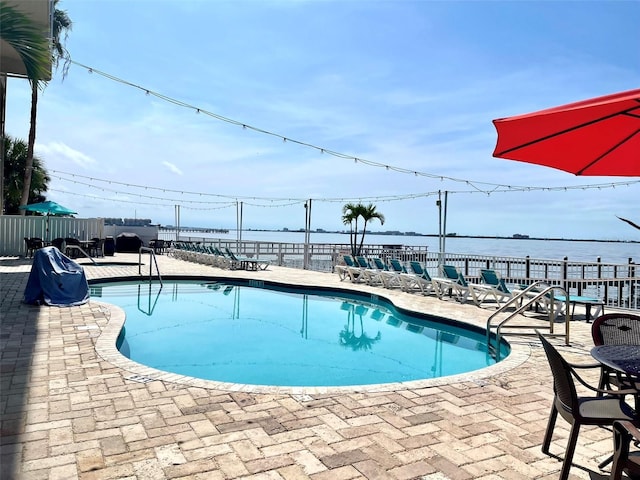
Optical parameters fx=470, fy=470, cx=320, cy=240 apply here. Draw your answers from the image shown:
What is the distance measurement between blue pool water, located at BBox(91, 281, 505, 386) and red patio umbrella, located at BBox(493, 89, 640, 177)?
2.91 meters

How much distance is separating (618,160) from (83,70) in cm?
758

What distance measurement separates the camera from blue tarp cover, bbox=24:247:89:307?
7.05 meters

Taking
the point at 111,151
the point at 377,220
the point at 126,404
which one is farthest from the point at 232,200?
the point at 126,404

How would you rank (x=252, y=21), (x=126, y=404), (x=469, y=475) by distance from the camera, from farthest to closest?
1. (x=252, y=21)
2. (x=126, y=404)
3. (x=469, y=475)

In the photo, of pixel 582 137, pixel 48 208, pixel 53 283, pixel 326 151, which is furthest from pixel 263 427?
pixel 48 208

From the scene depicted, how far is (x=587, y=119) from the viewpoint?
2.62m

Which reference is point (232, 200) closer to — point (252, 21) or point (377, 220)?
point (377, 220)

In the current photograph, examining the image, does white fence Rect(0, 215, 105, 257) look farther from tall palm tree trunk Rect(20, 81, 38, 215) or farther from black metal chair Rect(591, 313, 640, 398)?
black metal chair Rect(591, 313, 640, 398)

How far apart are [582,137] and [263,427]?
9.22 feet

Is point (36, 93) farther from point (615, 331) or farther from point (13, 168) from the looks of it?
point (615, 331)

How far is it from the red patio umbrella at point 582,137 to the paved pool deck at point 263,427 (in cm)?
179

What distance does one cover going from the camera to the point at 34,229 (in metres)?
15.6

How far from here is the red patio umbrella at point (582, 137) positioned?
2488mm

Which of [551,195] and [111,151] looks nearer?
[551,195]
